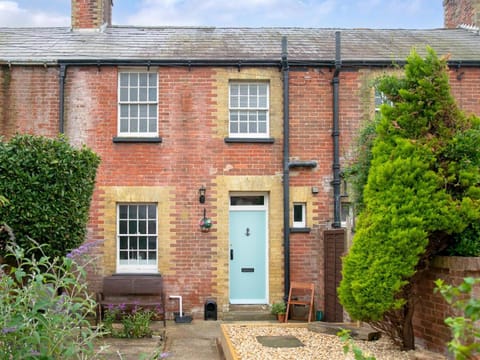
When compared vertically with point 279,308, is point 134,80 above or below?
above

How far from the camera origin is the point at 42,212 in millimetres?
9352

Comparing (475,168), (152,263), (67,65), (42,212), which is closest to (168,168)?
(152,263)

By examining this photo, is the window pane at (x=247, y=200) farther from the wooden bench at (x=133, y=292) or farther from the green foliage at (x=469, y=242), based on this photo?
the green foliage at (x=469, y=242)

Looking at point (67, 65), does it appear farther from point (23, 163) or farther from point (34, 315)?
point (34, 315)

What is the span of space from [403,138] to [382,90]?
0.78 m

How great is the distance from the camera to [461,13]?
1806cm

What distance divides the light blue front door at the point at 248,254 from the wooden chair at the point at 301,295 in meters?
0.81

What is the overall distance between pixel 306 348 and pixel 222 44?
9.12 meters

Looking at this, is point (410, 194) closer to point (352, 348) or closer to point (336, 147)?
point (352, 348)

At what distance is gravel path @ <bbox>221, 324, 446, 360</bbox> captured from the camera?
7.55 metres

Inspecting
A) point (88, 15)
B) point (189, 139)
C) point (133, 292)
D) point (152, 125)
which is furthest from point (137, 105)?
point (133, 292)

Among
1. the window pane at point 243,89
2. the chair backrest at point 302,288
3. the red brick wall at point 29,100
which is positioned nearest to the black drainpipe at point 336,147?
the chair backrest at point 302,288

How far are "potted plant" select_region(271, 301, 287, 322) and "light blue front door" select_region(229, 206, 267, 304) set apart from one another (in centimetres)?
81

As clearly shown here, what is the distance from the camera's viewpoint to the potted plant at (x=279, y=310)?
12781mm
